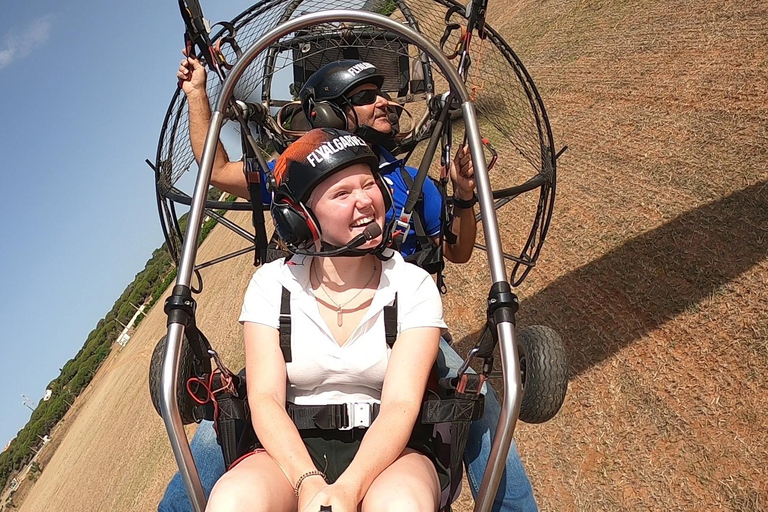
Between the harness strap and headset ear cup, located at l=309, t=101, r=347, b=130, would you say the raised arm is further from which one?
the harness strap

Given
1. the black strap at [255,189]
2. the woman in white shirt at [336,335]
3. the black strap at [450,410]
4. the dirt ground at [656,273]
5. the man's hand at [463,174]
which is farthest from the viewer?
the dirt ground at [656,273]

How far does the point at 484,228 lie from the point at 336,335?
67 centimetres

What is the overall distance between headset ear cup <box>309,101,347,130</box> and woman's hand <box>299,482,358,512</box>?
1759mm

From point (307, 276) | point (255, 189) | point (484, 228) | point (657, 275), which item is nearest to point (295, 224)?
point (307, 276)

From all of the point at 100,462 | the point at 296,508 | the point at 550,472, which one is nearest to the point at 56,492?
the point at 100,462

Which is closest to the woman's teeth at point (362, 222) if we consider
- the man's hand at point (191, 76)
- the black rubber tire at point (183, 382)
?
the black rubber tire at point (183, 382)

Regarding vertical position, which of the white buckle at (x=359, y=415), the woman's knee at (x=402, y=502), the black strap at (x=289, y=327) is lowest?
the woman's knee at (x=402, y=502)

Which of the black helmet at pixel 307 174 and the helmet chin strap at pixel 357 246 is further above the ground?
the black helmet at pixel 307 174

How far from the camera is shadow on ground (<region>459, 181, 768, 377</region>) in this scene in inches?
183

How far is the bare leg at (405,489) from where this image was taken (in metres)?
1.85

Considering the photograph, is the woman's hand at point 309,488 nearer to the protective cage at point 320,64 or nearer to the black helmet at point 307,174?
the black helmet at point 307,174

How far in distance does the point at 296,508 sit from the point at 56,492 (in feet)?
70.0

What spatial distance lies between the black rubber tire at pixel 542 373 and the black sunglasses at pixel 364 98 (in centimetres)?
151

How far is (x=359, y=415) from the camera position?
225 cm
